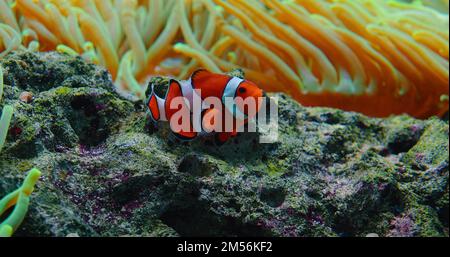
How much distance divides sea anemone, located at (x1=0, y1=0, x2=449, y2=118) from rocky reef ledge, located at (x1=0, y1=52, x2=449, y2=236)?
0.68m

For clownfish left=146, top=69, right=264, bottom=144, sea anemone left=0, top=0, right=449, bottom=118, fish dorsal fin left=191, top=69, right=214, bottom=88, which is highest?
sea anemone left=0, top=0, right=449, bottom=118

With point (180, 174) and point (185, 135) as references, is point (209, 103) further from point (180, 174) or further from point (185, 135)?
point (180, 174)

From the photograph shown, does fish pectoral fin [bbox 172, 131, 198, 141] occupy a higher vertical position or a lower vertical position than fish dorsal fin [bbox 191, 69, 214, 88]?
lower

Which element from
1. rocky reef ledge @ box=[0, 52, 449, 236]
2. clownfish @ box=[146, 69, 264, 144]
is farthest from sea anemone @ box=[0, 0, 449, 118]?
clownfish @ box=[146, 69, 264, 144]

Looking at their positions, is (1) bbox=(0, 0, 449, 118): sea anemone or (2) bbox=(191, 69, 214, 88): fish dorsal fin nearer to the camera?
(2) bbox=(191, 69, 214, 88): fish dorsal fin

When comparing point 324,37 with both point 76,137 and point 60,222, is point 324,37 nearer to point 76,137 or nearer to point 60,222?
point 76,137

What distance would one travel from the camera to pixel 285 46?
2.64m

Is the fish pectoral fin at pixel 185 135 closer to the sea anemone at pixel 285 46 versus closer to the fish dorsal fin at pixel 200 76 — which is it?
the fish dorsal fin at pixel 200 76

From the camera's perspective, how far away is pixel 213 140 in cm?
161

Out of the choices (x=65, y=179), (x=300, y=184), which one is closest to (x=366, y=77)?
(x=300, y=184)

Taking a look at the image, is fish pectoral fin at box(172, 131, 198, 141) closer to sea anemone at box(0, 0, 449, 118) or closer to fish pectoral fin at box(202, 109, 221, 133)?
fish pectoral fin at box(202, 109, 221, 133)

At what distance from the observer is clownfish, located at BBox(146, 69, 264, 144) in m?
1.42

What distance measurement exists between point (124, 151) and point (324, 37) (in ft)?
5.07

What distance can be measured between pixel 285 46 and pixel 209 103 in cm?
129
